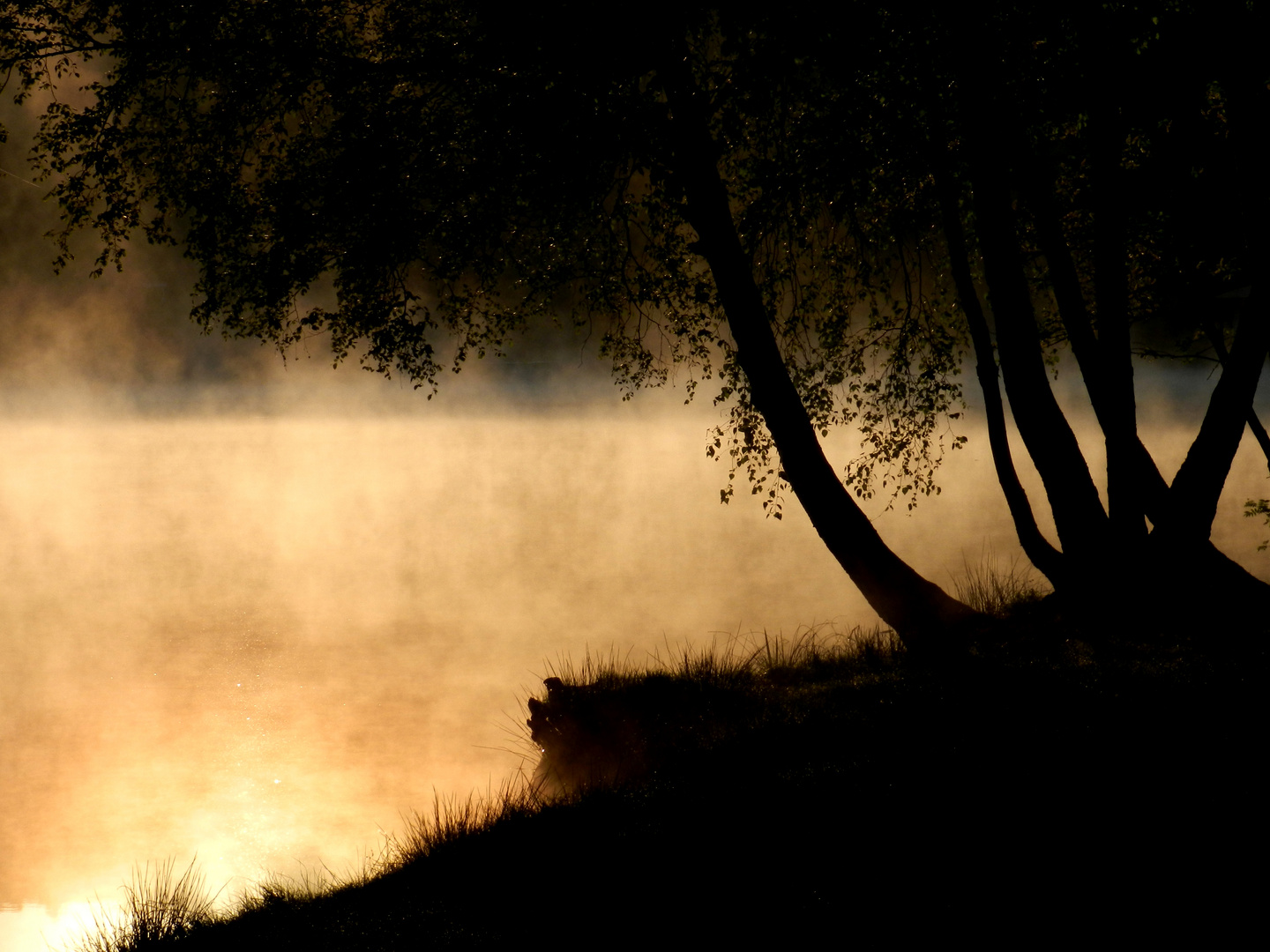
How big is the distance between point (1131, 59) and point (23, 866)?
37.7 feet

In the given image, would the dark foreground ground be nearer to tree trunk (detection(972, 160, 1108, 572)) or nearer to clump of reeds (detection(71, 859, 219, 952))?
clump of reeds (detection(71, 859, 219, 952))

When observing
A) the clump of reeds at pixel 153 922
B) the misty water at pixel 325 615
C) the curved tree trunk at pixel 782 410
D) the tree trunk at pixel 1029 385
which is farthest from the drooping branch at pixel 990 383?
the clump of reeds at pixel 153 922

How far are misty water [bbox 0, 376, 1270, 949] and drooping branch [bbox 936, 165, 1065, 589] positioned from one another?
12.7ft

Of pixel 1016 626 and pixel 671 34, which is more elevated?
pixel 671 34

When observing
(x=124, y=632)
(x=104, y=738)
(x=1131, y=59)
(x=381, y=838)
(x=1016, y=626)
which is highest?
(x=1131, y=59)

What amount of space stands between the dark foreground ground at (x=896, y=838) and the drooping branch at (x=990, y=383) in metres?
2.01

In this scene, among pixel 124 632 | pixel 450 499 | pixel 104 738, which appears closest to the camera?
pixel 104 738

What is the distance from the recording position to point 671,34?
6.98 meters

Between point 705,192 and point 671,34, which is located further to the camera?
point 705,192

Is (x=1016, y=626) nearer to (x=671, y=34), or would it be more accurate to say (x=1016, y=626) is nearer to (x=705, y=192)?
(x=705, y=192)

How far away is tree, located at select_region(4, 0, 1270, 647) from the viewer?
7.23m

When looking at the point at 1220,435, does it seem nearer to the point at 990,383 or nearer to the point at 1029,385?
the point at 1029,385

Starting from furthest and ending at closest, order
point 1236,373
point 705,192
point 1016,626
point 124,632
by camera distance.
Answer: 1. point 124,632
2. point 1016,626
3. point 705,192
4. point 1236,373

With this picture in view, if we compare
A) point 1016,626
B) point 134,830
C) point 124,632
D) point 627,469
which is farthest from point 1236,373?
point 627,469
